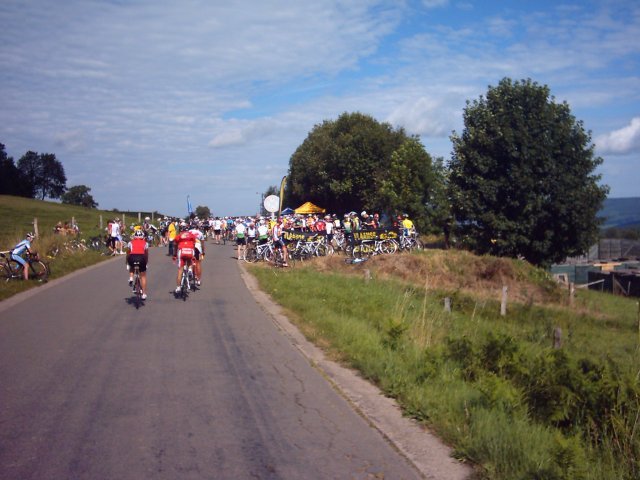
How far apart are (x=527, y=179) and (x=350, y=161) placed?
29838 millimetres

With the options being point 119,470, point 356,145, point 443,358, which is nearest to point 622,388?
point 443,358

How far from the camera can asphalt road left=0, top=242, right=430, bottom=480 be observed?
212 inches

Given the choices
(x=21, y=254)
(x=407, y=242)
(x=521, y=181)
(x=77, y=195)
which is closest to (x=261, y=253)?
(x=407, y=242)

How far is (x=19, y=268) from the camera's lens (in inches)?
768

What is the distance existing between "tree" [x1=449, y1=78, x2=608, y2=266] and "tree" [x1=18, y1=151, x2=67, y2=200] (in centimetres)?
9726

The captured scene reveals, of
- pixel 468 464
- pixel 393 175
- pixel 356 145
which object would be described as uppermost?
pixel 356 145

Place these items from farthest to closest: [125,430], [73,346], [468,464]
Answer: [73,346], [125,430], [468,464]

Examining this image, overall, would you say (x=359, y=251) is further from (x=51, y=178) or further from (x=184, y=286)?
(x=51, y=178)

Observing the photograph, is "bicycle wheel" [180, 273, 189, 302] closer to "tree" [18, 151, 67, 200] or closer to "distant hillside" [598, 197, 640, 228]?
"distant hillside" [598, 197, 640, 228]

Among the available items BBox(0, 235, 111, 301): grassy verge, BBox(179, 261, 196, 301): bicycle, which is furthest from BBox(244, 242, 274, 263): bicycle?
BBox(179, 261, 196, 301): bicycle

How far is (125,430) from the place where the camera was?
6.20 m

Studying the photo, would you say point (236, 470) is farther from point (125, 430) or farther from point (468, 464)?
point (468, 464)

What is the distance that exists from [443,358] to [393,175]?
1451 inches

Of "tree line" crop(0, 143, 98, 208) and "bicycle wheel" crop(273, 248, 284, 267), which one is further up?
"tree line" crop(0, 143, 98, 208)
